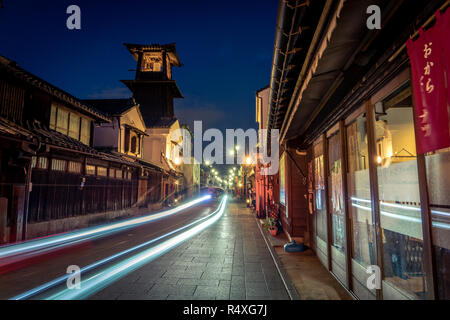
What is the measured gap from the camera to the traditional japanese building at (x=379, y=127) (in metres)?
2.60

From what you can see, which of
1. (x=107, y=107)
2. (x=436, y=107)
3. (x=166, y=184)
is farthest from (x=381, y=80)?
(x=166, y=184)

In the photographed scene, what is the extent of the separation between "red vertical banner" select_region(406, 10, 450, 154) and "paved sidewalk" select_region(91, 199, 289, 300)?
4425mm

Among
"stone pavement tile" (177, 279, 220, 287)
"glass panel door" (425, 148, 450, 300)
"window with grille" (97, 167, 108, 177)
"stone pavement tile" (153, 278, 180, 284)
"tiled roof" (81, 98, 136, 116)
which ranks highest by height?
"tiled roof" (81, 98, 136, 116)

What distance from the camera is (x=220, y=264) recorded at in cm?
763

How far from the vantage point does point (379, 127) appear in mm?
4281

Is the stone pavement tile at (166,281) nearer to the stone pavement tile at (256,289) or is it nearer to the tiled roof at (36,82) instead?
the stone pavement tile at (256,289)

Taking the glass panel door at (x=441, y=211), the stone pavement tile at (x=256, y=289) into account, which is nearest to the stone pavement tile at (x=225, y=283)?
the stone pavement tile at (x=256, y=289)

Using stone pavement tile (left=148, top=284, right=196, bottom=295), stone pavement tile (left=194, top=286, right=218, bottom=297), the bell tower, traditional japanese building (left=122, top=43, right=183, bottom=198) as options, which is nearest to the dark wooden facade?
stone pavement tile (left=148, top=284, right=196, bottom=295)

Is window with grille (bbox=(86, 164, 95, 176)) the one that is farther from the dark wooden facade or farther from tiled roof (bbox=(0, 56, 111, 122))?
tiled roof (bbox=(0, 56, 111, 122))

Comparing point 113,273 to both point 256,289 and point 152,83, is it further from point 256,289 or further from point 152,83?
point 152,83

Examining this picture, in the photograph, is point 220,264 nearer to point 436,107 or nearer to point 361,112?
point 361,112

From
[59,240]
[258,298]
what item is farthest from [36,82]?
[258,298]

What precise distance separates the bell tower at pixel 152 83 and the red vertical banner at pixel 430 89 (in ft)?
116

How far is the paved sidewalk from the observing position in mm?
5289
